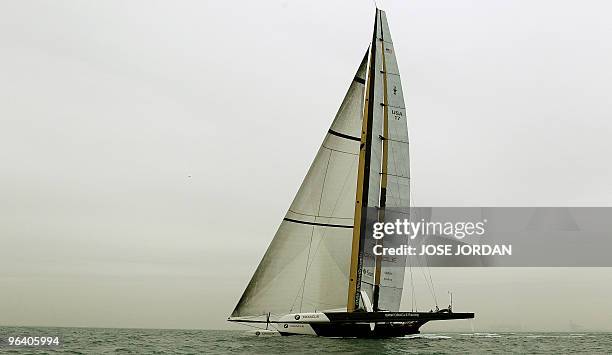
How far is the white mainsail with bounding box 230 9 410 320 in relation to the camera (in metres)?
32.4

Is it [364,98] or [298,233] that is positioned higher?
[364,98]

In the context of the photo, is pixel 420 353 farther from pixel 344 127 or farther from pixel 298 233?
pixel 344 127

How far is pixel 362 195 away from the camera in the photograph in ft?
113

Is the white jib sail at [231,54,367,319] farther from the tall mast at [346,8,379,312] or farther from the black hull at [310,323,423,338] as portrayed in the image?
the black hull at [310,323,423,338]

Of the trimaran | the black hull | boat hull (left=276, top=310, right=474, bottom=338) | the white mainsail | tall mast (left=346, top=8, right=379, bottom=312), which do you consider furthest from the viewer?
tall mast (left=346, top=8, right=379, bottom=312)

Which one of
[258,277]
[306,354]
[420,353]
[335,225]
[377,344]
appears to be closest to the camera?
[306,354]

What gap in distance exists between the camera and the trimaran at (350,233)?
105ft

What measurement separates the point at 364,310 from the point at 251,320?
6.38 metres

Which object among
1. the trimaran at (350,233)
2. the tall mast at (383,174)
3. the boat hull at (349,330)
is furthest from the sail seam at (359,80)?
the boat hull at (349,330)

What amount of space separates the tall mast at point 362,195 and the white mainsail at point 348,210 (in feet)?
0.18

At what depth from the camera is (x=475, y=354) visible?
104 feet

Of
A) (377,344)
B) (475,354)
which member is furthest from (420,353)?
(475,354)

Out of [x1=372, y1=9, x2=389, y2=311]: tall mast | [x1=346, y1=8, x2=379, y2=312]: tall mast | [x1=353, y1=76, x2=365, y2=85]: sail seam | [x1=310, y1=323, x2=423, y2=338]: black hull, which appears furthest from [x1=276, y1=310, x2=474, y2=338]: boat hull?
[x1=353, y1=76, x2=365, y2=85]: sail seam

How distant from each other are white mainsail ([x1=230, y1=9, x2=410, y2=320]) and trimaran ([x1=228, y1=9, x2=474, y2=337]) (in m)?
0.05
